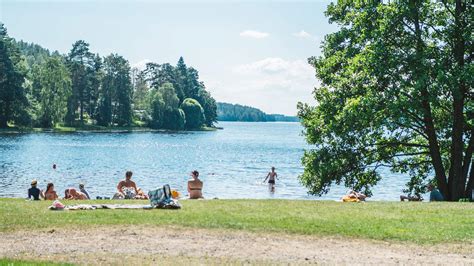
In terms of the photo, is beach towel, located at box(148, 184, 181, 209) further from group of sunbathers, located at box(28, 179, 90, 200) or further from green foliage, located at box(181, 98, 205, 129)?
green foliage, located at box(181, 98, 205, 129)

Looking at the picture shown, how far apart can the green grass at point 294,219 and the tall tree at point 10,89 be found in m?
88.9

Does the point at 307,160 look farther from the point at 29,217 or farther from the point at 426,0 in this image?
the point at 29,217

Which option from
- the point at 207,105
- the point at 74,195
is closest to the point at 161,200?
the point at 74,195

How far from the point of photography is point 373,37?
27.7 meters

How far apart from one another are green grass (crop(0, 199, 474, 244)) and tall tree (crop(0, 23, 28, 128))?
88.9m

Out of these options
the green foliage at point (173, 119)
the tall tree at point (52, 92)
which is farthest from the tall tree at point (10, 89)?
the green foliage at point (173, 119)

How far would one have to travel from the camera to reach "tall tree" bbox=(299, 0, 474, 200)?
26.2 metres

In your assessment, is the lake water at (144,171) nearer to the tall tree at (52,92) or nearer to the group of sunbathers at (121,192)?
the group of sunbathers at (121,192)

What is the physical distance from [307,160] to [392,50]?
7403 mm

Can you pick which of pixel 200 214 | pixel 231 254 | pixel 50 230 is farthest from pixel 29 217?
pixel 231 254

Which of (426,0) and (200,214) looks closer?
(200,214)

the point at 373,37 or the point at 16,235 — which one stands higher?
the point at 373,37

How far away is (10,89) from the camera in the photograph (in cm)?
10238

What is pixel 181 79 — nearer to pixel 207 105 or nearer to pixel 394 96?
pixel 207 105
